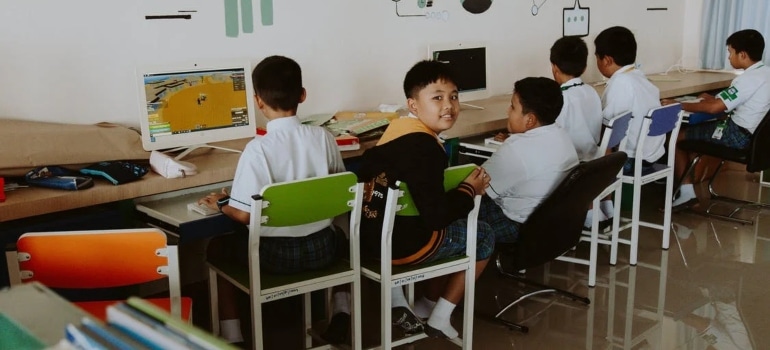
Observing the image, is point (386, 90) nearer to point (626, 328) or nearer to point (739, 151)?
point (626, 328)

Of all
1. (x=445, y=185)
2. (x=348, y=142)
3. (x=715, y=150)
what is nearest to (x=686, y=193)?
(x=715, y=150)

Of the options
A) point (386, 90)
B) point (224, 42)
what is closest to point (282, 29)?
point (224, 42)

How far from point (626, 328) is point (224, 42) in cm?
198

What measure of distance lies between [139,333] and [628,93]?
3419 mm

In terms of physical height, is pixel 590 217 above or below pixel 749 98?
below

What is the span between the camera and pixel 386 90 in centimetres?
388

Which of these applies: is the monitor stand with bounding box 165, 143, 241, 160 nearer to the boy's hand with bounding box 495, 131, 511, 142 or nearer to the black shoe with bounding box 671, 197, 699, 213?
the boy's hand with bounding box 495, 131, 511, 142

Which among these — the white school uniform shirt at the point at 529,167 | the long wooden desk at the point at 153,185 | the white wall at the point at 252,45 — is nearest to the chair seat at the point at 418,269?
the white school uniform shirt at the point at 529,167

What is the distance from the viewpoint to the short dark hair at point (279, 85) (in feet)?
7.99

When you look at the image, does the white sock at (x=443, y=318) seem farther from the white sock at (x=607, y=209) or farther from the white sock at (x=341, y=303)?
the white sock at (x=607, y=209)

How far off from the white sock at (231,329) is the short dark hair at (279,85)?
0.77 m

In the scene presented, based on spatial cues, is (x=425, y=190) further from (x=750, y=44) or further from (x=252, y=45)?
(x=750, y=44)

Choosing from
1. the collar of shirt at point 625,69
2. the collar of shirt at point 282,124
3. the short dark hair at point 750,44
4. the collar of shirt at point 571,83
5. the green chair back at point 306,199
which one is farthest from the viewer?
the short dark hair at point 750,44

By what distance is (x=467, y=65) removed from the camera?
390 centimetres
